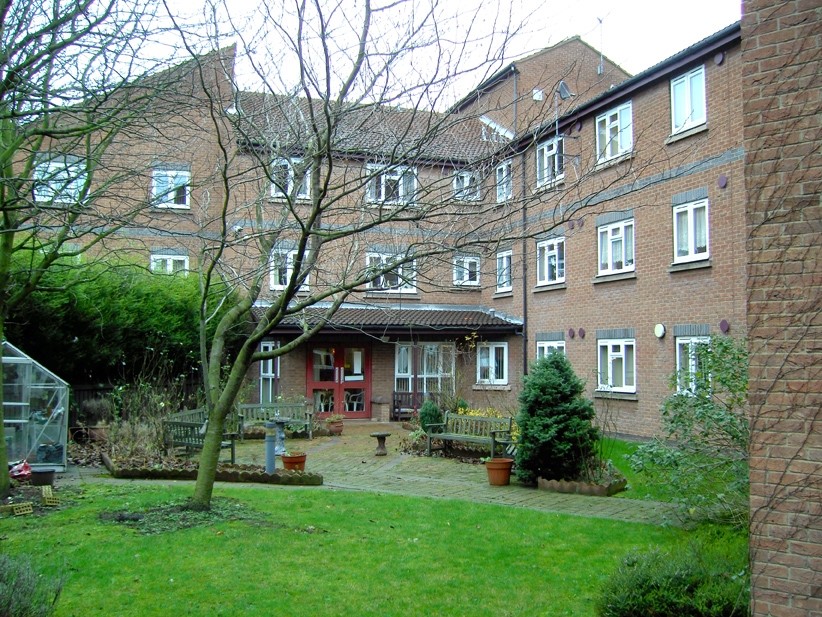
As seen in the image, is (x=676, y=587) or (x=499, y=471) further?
(x=499, y=471)

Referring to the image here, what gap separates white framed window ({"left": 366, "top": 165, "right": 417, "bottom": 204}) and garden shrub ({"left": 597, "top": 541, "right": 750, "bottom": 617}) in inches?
139

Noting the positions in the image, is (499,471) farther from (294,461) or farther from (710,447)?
(710,447)

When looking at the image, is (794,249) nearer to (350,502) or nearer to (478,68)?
(478,68)

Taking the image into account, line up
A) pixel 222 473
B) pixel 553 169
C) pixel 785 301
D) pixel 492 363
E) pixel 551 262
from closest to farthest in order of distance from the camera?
pixel 785 301 < pixel 553 169 < pixel 222 473 < pixel 551 262 < pixel 492 363

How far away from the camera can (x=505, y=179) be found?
7.08m

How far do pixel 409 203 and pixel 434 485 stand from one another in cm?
647

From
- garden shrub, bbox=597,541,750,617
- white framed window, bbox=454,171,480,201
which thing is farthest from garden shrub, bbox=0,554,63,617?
white framed window, bbox=454,171,480,201

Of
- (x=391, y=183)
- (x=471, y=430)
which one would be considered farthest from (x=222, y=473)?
(x=391, y=183)

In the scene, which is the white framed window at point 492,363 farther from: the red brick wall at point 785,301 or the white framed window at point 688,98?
the red brick wall at point 785,301

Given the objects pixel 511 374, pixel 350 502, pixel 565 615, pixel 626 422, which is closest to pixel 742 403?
pixel 565 615

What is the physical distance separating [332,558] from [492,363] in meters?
17.7

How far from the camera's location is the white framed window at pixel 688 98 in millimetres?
15586

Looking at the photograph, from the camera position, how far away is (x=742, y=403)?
752cm

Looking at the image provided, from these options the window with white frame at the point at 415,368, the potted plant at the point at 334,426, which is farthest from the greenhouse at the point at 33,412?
the window with white frame at the point at 415,368
